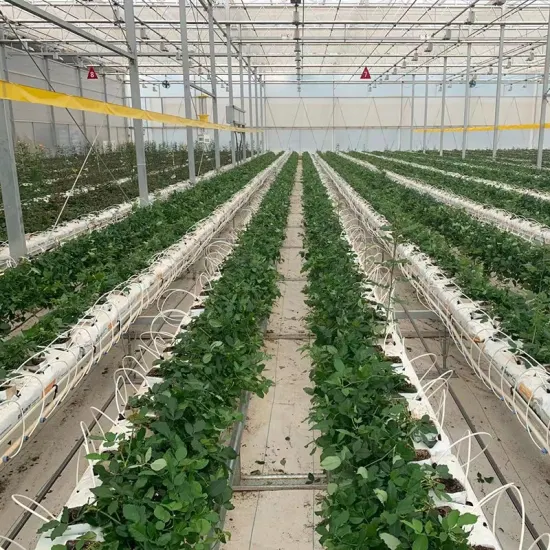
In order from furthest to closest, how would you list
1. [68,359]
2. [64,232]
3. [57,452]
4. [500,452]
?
[64,232] → [57,452] → [500,452] → [68,359]

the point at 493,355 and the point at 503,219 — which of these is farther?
the point at 503,219

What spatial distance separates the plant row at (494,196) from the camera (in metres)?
8.64

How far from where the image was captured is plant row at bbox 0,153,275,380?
376 cm

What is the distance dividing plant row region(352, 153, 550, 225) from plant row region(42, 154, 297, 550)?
6.08 meters

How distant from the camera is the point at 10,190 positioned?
623cm

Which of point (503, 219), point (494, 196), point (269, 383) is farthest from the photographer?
point (494, 196)

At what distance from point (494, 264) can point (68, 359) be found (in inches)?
171

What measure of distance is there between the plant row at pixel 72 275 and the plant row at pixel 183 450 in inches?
37.7

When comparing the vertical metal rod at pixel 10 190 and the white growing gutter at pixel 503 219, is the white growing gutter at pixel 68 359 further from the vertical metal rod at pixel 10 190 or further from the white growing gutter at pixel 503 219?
the white growing gutter at pixel 503 219

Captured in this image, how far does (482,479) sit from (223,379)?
1711mm

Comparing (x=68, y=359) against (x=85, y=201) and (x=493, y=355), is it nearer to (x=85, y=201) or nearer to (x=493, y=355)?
(x=493, y=355)

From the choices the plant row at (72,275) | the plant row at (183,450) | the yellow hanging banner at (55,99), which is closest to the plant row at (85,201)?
the plant row at (72,275)

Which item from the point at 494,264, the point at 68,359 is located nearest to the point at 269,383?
the point at 68,359

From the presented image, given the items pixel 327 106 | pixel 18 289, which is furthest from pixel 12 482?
pixel 327 106
